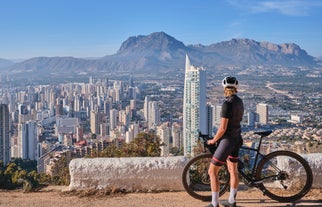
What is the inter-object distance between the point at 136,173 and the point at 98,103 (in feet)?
236

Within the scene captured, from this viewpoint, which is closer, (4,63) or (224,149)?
(224,149)

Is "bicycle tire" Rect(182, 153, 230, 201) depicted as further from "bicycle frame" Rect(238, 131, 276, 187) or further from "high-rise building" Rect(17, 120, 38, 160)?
"high-rise building" Rect(17, 120, 38, 160)

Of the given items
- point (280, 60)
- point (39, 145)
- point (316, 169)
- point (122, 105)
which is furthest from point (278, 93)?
point (280, 60)

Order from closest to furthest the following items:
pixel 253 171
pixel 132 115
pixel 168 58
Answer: pixel 253 171 → pixel 132 115 → pixel 168 58

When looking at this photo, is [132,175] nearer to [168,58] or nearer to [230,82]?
[230,82]

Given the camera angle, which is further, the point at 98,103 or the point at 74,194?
the point at 98,103

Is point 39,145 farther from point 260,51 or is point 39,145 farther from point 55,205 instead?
point 260,51

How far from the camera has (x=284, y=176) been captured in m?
4.55

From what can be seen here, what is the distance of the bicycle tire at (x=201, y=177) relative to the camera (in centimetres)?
455

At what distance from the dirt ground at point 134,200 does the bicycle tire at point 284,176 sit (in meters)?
0.10

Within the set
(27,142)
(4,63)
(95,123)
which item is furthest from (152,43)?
(27,142)

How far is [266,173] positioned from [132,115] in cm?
5960

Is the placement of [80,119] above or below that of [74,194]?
below

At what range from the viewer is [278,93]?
69.9 metres
